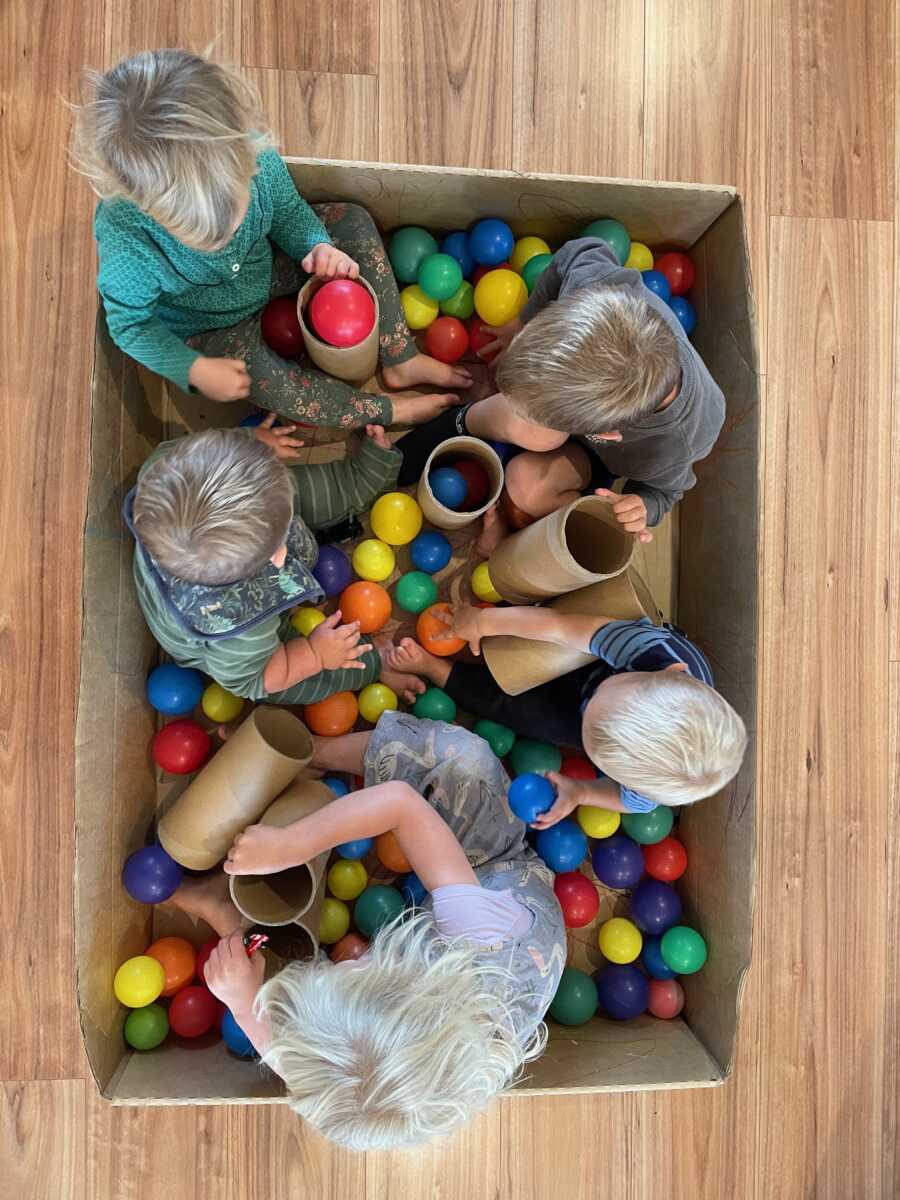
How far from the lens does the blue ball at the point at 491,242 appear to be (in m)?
1.12

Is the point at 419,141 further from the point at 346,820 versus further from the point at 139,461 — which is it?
the point at 346,820

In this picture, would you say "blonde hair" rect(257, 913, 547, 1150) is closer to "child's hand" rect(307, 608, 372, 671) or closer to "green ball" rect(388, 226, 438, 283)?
"child's hand" rect(307, 608, 372, 671)

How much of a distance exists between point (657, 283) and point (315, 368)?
16.8 inches

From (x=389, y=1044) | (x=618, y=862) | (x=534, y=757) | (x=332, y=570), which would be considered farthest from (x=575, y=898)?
(x=332, y=570)

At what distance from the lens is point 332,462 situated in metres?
1.13

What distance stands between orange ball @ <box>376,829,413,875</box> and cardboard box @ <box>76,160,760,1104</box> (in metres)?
0.26

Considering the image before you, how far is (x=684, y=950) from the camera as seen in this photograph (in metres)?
1.10

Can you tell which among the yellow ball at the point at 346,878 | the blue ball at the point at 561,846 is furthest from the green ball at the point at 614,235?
the yellow ball at the point at 346,878

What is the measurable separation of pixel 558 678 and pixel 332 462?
381 mm

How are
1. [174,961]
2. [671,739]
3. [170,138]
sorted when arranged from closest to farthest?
[170,138] → [671,739] → [174,961]

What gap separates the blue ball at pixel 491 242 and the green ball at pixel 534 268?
0.03 metres

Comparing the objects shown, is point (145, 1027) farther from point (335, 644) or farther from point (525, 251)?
point (525, 251)

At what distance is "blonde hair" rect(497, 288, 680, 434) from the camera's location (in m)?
0.82

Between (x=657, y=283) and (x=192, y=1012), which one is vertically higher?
(x=657, y=283)
